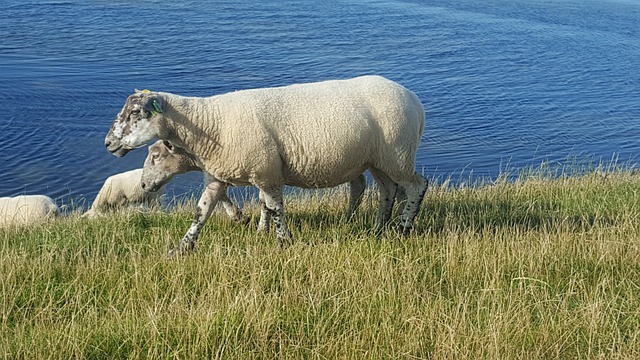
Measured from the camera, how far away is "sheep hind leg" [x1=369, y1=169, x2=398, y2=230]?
8.53 meters

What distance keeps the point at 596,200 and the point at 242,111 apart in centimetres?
477

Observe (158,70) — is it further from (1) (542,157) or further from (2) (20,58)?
(1) (542,157)

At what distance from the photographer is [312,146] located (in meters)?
7.68

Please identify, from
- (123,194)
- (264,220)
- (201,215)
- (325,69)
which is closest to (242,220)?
(264,220)

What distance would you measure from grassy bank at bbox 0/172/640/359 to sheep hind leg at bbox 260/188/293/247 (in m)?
0.16

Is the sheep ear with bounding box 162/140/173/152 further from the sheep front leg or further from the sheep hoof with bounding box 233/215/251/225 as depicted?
the sheep hoof with bounding box 233/215/251/225

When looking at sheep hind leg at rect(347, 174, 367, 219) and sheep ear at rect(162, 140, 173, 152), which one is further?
sheep hind leg at rect(347, 174, 367, 219)

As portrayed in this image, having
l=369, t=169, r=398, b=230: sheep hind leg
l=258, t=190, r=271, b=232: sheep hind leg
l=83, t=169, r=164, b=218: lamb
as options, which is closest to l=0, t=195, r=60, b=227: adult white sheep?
l=83, t=169, r=164, b=218: lamb

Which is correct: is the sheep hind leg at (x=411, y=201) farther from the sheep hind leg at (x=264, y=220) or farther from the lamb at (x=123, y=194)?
the lamb at (x=123, y=194)

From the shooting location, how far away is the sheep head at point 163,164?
26.7 ft

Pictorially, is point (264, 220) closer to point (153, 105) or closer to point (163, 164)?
point (163, 164)

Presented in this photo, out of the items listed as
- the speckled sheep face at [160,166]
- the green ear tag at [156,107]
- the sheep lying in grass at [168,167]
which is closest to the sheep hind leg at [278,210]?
the sheep lying in grass at [168,167]

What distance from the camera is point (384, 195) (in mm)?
8609

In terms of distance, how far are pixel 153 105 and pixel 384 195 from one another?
2726 millimetres
